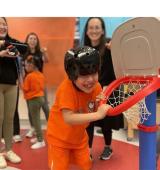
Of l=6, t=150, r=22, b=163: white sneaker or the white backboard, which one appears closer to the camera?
the white backboard

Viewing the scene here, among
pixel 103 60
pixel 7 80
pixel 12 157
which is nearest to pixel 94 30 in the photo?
pixel 103 60

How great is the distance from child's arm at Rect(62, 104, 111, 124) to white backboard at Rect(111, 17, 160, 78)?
0.72 ft

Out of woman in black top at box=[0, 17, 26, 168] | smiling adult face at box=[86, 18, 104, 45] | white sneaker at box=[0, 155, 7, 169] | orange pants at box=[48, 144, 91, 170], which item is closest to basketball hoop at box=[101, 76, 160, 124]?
orange pants at box=[48, 144, 91, 170]

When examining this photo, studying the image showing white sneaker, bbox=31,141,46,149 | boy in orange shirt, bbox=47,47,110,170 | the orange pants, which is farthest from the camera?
white sneaker, bbox=31,141,46,149

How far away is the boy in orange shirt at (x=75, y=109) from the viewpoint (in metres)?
1.08

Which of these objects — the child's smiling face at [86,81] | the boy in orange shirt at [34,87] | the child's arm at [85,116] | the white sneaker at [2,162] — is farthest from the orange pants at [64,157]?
the boy in orange shirt at [34,87]

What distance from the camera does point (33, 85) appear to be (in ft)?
7.47

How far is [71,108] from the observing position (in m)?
1.17

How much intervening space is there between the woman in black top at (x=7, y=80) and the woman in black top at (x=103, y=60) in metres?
0.46

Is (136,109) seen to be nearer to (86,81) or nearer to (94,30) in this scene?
(86,81)

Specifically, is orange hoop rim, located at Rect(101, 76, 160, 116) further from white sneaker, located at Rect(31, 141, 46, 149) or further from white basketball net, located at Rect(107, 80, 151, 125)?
white sneaker, located at Rect(31, 141, 46, 149)

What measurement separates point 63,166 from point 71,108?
0.35m

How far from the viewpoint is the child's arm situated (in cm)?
102
